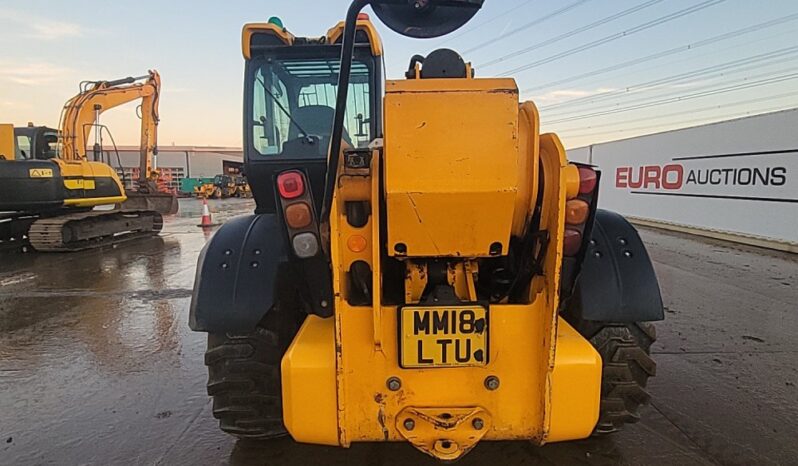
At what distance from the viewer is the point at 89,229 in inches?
389

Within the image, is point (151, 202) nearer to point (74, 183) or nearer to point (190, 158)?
point (74, 183)

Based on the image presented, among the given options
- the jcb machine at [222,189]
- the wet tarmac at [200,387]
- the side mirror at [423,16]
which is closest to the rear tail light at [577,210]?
the side mirror at [423,16]

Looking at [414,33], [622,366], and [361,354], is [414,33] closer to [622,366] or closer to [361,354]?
[361,354]

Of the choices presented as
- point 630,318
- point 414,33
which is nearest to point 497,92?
point 414,33

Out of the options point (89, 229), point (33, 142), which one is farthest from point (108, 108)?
point (89, 229)

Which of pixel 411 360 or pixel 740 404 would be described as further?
pixel 740 404

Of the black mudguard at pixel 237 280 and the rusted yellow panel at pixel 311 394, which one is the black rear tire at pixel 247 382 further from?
the rusted yellow panel at pixel 311 394

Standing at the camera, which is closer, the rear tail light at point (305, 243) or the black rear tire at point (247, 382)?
the rear tail light at point (305, 243)

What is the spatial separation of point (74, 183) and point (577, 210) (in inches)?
420

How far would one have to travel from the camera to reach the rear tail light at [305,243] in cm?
204

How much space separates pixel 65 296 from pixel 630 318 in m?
6.34

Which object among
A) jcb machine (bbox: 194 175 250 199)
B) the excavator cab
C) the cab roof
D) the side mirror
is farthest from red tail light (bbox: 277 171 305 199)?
jcb machine (bbox: 194 175 250 199)

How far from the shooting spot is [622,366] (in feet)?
7.40

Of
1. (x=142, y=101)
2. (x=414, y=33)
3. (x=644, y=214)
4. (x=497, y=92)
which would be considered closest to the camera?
(x=414, y=33)
